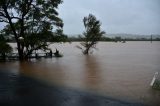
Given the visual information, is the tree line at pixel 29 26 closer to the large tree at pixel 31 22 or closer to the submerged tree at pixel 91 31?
the large tree at pixel 31 22

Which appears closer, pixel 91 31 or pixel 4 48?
pixel 4 48

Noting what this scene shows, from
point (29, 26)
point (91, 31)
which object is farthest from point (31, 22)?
point (91, 31)

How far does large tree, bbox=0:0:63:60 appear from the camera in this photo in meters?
41.1

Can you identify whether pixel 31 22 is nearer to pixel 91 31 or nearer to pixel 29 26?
pixel 29 26

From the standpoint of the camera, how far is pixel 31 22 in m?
41.8

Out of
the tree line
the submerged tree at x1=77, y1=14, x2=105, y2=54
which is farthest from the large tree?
the submerged tree at x1=77, y1=14, x2=105, y2=54

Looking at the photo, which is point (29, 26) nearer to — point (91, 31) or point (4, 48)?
point (4, 48)

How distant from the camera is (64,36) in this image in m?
44.2

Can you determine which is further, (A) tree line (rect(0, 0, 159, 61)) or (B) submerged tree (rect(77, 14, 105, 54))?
(B) submerged tree (rect(77, 14, 105, 54))

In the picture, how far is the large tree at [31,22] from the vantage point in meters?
41.1

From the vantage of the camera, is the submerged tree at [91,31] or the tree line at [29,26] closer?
the tree line at [29,26]

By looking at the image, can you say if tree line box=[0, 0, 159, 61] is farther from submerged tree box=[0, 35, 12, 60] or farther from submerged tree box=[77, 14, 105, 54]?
Result: submerged tree box=[77, 14, 105, 54]

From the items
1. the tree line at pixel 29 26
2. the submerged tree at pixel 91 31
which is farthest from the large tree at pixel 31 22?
the submerged tree at pixel 91 31

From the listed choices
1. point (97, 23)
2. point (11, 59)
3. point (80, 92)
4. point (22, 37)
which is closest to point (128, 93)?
point (80, 92)
